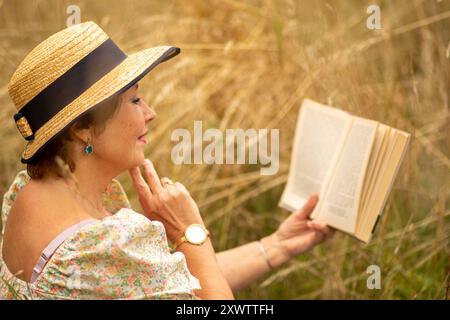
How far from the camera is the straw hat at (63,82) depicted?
6.12ft

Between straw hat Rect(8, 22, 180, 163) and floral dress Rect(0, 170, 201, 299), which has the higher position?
straw hat Rect(8, 22, 180, 163)

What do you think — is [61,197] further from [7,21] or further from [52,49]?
[7,21]

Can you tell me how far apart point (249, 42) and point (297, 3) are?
316 millimetres

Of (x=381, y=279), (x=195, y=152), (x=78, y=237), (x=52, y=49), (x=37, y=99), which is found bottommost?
(x=381, y=279)

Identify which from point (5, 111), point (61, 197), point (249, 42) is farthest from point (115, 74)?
point (249, 42)

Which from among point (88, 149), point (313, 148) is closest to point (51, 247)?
point (88, 149)

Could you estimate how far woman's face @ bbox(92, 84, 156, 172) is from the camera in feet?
6.34

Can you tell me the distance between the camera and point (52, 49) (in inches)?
73.8

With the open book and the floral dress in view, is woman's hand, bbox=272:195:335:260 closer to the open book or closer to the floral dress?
the open book

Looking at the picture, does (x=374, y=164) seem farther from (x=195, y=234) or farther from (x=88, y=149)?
(x=88, y=149)

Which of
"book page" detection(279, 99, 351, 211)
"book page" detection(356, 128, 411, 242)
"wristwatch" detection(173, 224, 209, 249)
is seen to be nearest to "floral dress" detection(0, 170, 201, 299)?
"wristwatch" detection(173, 224, 209, 249)

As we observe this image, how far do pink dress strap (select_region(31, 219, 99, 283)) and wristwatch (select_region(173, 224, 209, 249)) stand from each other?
325 mm

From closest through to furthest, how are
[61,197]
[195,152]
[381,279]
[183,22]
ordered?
1. [61,197]
2. [381,279]
3. [195,152]
4. [183,22]

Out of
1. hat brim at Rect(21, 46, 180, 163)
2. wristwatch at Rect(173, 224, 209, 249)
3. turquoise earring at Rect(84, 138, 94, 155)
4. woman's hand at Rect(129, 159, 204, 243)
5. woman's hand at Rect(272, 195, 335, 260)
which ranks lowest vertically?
woman's hand at Rect(272, 195, 335, 260)
